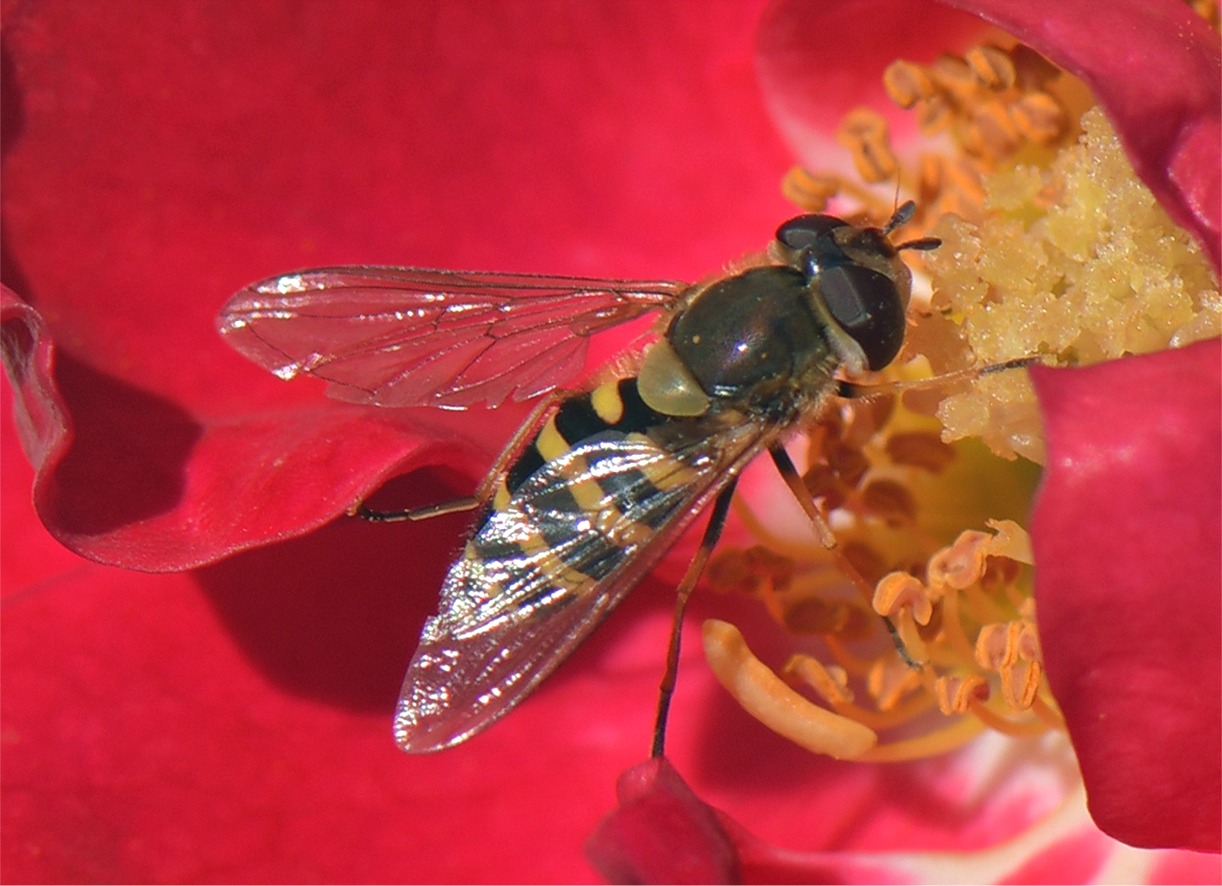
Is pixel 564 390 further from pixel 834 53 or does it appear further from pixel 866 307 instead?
pixel 834 53

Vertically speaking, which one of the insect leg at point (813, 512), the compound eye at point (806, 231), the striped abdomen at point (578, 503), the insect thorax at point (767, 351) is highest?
the compound eye at point (806, 231)

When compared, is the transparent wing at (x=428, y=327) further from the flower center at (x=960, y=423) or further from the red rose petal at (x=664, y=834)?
the red rose petal at (x=664, y=834)

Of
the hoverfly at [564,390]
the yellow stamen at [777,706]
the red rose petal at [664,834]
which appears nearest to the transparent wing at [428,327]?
the hoverfly at [564,390]

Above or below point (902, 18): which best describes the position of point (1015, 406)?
below

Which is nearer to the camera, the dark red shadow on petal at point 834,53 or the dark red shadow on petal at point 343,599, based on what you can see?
the dark red shadow on petal at point 343,599

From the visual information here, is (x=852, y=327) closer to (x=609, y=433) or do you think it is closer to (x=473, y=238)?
(x=609, y=433)

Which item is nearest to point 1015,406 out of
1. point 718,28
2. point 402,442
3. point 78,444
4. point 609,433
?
point 609,433
